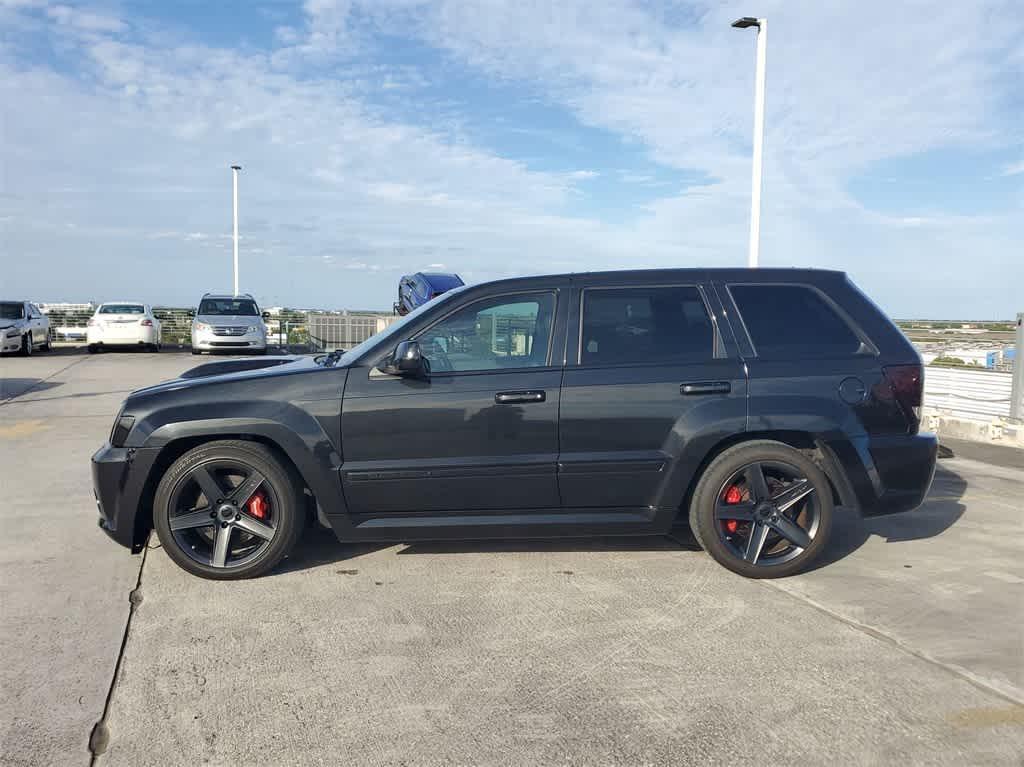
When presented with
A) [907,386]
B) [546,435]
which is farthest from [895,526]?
[546,435]

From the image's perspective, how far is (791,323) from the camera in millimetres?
4816

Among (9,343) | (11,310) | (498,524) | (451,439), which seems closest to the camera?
(451,439)

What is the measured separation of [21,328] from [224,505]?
69.1 ft

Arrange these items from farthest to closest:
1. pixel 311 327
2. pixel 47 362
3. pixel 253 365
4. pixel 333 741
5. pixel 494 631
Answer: pixel 311 327
pixel 47 362
pixel 253 365
pixel 494 631
pixel 333 741

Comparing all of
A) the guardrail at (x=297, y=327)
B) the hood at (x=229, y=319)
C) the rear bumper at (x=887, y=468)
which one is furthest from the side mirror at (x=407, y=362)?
the hood at (x=229, y=319)

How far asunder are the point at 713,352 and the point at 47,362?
19992mm

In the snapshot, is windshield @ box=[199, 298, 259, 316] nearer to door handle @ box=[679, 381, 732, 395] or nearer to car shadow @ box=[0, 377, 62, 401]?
car shadow @ box=[0, 377, 62, 401]

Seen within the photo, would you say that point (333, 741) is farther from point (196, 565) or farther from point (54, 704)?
point (196, 565)

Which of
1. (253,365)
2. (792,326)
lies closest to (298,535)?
(253,365)

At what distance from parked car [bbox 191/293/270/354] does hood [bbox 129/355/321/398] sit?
675 inches

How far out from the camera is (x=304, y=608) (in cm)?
421

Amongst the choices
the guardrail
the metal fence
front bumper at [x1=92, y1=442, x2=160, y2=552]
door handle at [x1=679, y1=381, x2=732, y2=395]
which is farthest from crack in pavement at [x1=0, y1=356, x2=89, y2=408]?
the metal fence

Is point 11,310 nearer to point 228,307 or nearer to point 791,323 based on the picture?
point 228,307

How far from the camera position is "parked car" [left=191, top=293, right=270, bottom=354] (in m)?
22.0
